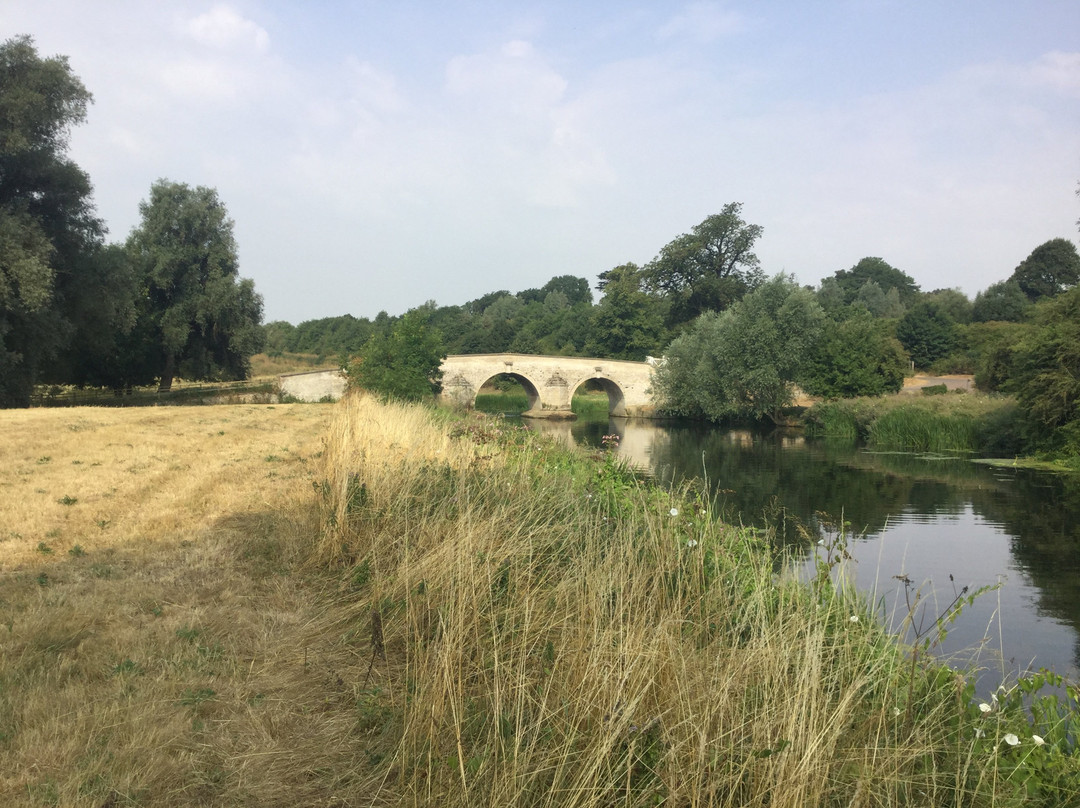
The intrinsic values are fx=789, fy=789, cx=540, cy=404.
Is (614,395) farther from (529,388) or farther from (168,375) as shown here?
(168,375)

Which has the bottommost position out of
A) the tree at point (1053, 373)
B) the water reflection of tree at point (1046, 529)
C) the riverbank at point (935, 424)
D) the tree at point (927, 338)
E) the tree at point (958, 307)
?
the water reflection of tree at point (1046, 529)

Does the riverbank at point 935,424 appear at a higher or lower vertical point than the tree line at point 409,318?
lower

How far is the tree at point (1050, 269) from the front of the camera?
200 feet

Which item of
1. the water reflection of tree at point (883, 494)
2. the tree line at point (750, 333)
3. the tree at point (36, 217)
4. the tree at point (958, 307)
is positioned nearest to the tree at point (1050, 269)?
the tree line at point (750, 333)

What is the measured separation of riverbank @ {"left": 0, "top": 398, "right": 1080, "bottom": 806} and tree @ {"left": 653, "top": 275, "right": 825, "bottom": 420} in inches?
1154

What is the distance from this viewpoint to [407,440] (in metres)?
8.79

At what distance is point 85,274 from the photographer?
25281 mm

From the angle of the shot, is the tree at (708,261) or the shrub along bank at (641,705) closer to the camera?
the shrub along bank at (641,705)

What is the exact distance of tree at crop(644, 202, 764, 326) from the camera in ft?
207

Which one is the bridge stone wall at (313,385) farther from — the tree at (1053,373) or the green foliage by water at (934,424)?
the tree at (1053,373)

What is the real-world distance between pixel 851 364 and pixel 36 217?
31.5 m

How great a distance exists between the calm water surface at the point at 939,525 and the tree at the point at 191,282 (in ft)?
69.3

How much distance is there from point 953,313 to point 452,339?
46320mm

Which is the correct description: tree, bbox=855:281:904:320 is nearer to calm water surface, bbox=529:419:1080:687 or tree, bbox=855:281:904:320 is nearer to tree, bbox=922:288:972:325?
tree, bbox=922:288:972:325
